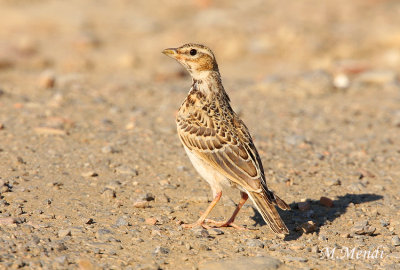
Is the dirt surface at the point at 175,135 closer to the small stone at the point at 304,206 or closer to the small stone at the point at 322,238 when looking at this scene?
the small stone at the point at 304,206

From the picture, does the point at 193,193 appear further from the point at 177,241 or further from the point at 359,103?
the point at 359,103

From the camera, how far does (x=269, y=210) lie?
6918 millimetres

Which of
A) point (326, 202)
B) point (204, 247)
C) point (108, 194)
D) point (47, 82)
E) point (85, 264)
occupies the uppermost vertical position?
point (47, 82)

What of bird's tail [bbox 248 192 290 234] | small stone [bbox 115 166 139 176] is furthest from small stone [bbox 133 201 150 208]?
bird's tail [bbox 248 192 290 234]

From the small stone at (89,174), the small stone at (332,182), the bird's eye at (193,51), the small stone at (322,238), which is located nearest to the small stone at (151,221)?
the small stone at (89,174)

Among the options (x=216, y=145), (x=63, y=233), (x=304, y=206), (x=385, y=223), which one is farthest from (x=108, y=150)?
(x=385, y=223)

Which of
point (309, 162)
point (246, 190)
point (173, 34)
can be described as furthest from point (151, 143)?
point (173, 34)

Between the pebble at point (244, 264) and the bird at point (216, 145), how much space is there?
17.0 inches

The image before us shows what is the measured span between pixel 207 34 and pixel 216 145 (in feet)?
42.8

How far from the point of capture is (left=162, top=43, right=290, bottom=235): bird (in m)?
7.08

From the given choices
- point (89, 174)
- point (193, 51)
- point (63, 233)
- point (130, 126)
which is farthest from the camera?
point (130, 126)

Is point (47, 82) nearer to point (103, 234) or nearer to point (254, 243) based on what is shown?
point (103, 234)

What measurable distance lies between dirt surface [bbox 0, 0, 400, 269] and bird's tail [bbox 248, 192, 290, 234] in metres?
0.29

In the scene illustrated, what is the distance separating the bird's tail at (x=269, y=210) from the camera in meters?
Result: 6.79
